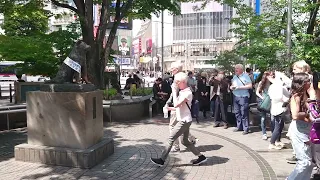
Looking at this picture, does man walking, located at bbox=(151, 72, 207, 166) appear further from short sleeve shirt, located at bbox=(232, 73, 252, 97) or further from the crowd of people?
short sleeve shirt, located at bbox=(232, 73, 252, 97)

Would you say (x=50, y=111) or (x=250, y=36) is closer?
(x=50, y=111)

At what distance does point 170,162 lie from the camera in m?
6.32

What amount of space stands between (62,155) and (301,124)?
13.1 feet

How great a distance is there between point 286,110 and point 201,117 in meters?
5.46

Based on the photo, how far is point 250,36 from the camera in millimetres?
13148

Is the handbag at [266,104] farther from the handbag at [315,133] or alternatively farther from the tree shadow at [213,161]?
the handbag at [315,133]

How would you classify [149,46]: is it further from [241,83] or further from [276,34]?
[241,83]

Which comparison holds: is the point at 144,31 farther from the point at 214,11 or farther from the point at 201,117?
the point at 201,117

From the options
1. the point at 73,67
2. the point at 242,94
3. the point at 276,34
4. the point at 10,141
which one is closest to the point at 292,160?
the point at 242,94

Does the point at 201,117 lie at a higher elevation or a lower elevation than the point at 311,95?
lower

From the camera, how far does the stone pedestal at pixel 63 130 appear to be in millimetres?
5891

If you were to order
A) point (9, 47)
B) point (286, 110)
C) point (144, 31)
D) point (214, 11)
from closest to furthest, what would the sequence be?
point (286, 110) → point (9, 47) → point (214, 11) → point (144, 31)

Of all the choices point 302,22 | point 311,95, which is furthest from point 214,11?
point 311,95

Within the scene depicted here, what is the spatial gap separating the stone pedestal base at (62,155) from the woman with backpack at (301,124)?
3.39 m
